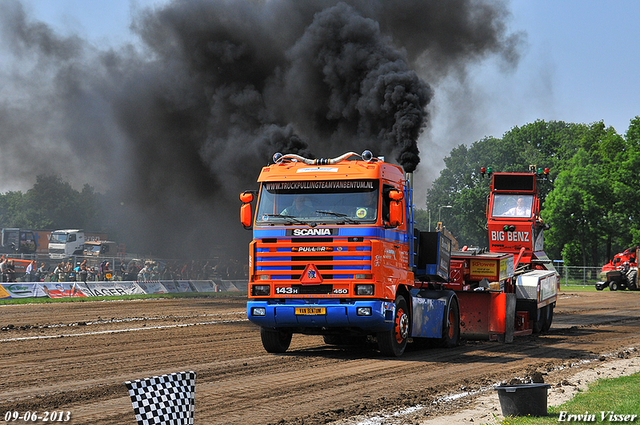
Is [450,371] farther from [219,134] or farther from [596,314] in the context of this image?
[219,134]

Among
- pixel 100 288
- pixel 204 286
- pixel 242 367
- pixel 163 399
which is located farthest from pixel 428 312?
pixel 204 286

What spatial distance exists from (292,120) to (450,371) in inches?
1128

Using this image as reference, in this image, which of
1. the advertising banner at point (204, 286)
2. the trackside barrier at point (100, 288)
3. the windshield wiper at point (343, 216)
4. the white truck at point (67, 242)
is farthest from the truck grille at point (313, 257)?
the white truck at point (67, 242)

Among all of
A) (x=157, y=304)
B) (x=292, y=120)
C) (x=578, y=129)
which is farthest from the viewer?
(x=578, y=129)

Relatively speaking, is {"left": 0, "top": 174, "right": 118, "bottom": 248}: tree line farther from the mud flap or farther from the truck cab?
the truck cab

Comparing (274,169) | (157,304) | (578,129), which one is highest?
(578,129)

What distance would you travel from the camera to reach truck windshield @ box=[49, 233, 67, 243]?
185 ft

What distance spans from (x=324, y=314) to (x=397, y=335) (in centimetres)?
155

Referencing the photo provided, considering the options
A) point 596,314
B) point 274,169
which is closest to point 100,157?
point 596,314

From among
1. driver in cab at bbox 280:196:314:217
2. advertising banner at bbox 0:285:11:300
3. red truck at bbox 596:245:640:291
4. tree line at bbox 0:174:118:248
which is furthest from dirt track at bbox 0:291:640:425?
tree line at bbox 0:174:118:248

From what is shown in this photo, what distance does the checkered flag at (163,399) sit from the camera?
391 centimetres

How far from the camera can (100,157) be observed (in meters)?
49.2

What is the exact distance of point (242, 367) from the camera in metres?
10.2

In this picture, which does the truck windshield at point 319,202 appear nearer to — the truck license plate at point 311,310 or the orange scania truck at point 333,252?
the orange scania truck at point 333,252
